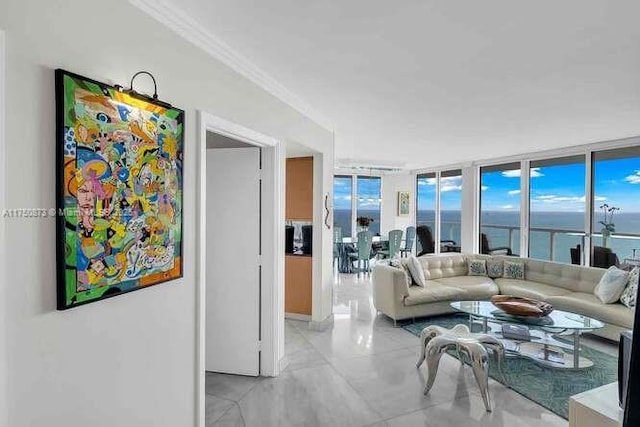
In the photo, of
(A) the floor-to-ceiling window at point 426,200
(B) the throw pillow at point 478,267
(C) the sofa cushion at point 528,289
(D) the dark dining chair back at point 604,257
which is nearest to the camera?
(C) the sofa cushion at point 528,289

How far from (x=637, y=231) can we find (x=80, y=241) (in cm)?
715

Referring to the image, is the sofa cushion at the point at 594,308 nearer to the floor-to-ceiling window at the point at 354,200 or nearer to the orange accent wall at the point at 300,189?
the orange accent wall at the point at 300,189

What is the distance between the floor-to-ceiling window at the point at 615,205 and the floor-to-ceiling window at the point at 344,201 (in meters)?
5.72

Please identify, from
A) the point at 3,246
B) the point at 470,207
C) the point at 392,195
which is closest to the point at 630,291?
the point at 470,207

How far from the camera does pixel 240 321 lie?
131 inches

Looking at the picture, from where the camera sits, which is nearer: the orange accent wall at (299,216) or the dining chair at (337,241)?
the orange accent wall at (299,216)

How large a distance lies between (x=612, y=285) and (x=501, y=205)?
3737 millimetres

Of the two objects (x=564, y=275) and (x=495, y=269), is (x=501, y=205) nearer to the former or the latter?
(x=495, y=269)

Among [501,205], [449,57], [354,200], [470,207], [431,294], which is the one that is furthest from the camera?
[354,200]

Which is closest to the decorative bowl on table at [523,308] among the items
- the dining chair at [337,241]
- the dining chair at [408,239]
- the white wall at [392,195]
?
the dining chair at [337,241]

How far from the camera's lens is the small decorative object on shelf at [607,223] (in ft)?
18.0

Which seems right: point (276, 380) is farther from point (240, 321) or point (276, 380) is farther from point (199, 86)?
point (199, 86)

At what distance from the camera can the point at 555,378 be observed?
10.8ft

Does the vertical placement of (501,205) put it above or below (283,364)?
above
